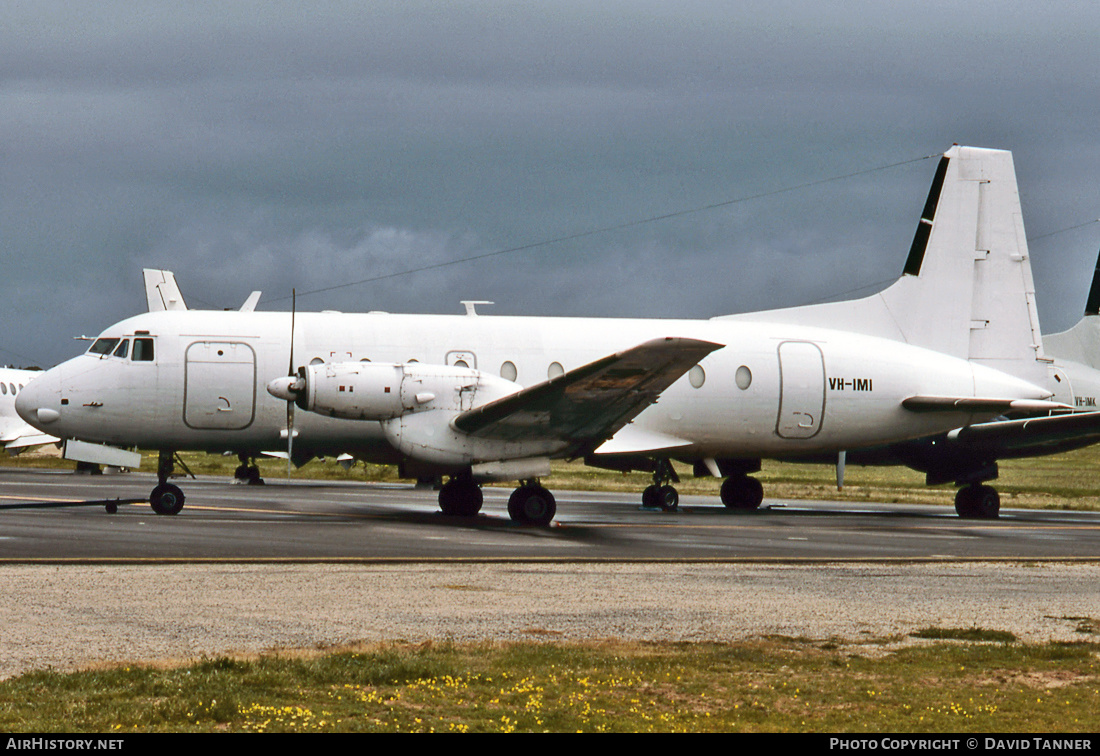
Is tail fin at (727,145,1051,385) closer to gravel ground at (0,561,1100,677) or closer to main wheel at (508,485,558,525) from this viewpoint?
main wheel at (508,485,558,525)

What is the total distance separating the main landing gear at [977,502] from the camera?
30.5m

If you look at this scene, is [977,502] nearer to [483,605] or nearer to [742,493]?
[742,493]

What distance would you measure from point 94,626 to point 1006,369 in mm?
26030

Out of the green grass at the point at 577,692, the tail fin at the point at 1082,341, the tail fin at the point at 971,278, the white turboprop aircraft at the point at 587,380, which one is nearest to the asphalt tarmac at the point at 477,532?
the white turboprop aircraft at the point at 587,380

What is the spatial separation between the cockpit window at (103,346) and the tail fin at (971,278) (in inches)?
712

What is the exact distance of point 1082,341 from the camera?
40906 mm

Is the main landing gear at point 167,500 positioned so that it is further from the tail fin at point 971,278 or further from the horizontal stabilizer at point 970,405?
the tail fin at point 971,278

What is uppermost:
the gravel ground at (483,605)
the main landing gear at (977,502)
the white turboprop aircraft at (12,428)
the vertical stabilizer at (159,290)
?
the vertical stabilizer at (159,290)

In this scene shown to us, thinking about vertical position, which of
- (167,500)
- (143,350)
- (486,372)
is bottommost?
(167,500)

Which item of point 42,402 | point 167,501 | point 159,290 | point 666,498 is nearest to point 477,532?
point 167,501

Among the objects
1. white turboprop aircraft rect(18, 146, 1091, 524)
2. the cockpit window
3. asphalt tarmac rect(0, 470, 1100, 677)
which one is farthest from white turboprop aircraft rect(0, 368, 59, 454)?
the cockpit window

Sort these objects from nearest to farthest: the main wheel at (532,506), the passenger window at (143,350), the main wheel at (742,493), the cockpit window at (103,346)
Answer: the main wheel at (532,506), the passenger window at (143,350), the cockpit window at (103,346), the main wheel at (742,493)

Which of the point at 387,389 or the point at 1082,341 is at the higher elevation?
the point at 1082,341

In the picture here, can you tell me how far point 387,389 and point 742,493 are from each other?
13.4 metres
